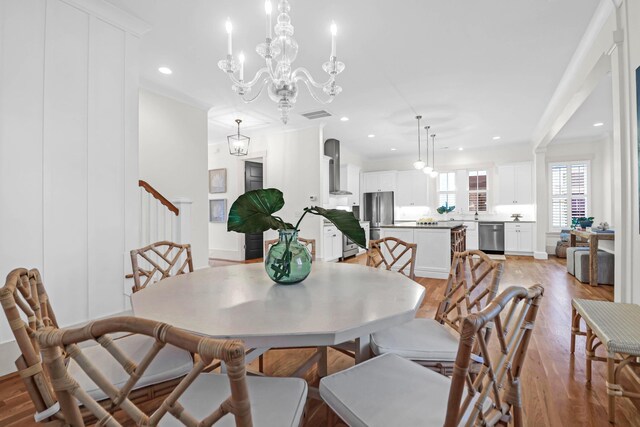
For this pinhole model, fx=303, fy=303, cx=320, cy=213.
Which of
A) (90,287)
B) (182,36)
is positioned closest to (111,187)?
(90,287)

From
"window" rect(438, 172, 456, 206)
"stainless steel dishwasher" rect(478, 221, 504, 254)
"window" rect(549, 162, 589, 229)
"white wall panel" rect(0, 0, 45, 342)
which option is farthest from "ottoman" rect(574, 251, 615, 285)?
"white wall panel" rect(0, 0, 45, 342)

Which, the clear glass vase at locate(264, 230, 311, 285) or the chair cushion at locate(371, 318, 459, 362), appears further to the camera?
the clear glass vase at locate(264, 230, 311, 285)

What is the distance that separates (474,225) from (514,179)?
1485 millimetres

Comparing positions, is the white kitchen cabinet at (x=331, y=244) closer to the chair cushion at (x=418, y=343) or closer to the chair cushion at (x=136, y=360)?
the chair cushion at (x=418, y=343)

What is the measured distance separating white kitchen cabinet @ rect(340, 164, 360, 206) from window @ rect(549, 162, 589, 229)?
4.72 m

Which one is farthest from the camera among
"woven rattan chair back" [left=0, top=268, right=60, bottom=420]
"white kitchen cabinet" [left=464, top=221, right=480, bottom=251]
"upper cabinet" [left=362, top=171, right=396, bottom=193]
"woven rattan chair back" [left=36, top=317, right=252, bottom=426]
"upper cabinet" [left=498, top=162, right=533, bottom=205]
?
"upper cabinet" [left=362, top=171, right=396, bottom=193]

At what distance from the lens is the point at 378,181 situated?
8.93 m

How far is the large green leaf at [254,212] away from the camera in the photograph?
145 centimetres

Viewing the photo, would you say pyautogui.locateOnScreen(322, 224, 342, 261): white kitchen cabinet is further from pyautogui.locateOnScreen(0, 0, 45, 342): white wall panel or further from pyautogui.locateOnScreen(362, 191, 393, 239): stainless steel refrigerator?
pyautogui.locateOnScreen(0, 0, 45, 342): white wall panel

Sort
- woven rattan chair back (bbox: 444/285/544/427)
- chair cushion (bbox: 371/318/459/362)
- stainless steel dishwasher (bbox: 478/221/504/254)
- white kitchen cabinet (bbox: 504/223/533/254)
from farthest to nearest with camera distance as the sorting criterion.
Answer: stainless steel dishwasher (bbox: 478/221/504/254) → white kitchen cabinet (bbox: 504/223/533/254) → chair cushion (bbox: 371/318/459/362) → woven rattan chair back (bbox: 444/285/544/427)

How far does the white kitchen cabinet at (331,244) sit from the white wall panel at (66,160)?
4.11 meters

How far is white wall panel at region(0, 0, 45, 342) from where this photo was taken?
2.05m

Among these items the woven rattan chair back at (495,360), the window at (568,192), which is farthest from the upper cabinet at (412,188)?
the woven rattan chair back at (495,360)

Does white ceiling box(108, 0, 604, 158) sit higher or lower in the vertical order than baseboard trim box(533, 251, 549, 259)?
higher
